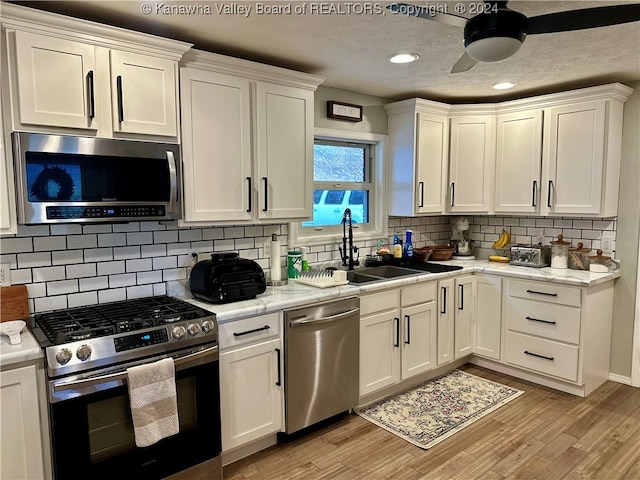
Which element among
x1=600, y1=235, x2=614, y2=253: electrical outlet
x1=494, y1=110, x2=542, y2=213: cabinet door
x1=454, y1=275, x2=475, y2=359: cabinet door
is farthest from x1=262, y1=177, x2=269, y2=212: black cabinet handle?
x1=600, y1=235, x2=614, y2=253: electrical outlet

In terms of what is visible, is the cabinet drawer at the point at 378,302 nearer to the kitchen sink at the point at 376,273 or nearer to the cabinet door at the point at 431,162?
the kitchen sink at the point at 376,273

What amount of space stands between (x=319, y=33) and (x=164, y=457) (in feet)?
7.58

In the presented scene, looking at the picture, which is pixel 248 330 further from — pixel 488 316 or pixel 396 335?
pixel 488 316

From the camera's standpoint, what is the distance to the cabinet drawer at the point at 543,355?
3.34m

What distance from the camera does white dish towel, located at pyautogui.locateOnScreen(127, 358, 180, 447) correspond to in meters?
1.98

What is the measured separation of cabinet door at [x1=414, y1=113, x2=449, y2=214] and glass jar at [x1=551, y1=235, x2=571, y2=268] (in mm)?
987

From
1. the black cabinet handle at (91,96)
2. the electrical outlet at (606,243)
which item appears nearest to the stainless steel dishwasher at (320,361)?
the black cabinet handle at (91,96)

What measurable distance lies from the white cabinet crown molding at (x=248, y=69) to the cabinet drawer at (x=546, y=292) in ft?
7.35

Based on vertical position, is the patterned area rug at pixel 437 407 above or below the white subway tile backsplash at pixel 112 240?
below

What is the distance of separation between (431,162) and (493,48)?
226 centimetres

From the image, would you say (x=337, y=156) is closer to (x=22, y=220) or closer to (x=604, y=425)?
(x=22, y=220)

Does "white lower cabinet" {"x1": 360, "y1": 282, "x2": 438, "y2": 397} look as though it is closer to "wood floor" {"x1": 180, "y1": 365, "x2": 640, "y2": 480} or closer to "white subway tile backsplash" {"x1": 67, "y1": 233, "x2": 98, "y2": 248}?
"wood floor" {"x1": 180, "y1": 365, "x2": 640, "y2": 480}

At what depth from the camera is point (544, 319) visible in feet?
11.3

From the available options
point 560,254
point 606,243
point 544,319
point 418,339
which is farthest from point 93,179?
point 606,243
